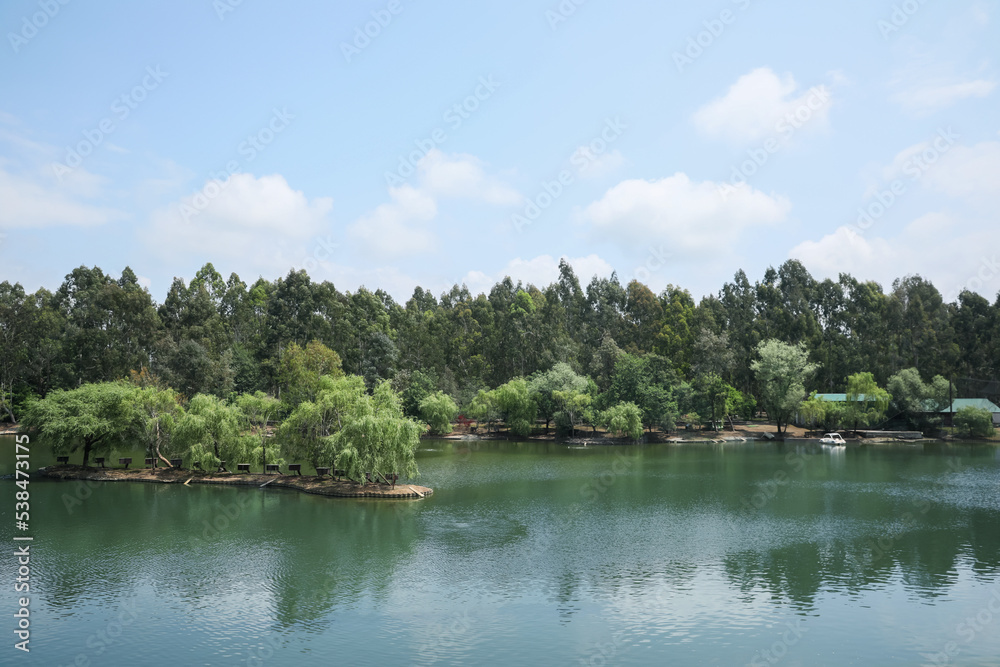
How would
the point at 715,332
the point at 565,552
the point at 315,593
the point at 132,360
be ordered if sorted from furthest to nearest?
the point at 715,332, the point at 132,360, the point at 565,552, the point at 315,593

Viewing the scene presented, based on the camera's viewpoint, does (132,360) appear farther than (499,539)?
Yes

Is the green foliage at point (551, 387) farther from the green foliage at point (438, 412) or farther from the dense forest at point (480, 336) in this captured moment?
the green foliage at point (438, 412)

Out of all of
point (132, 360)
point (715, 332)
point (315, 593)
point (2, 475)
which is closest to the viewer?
point (315, 593)

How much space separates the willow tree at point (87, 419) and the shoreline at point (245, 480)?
1398 mm

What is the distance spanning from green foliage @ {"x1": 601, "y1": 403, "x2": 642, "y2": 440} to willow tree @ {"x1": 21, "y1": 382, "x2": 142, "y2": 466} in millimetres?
41906

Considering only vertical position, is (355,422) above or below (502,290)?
below

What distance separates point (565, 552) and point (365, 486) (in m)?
14.8

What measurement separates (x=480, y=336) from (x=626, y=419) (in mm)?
37033

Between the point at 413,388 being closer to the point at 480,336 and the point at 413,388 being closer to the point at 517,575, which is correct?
the point at 480,336

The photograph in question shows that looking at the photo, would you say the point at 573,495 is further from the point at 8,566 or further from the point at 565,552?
the point at 8,566

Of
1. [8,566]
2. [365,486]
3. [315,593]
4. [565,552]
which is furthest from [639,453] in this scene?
[8,566]

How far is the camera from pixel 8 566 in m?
23.7

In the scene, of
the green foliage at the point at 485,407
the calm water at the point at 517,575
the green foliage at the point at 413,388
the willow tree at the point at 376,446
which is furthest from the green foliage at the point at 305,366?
the willow tree at the point at 376,446

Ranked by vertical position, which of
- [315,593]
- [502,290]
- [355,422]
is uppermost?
[502,290]
